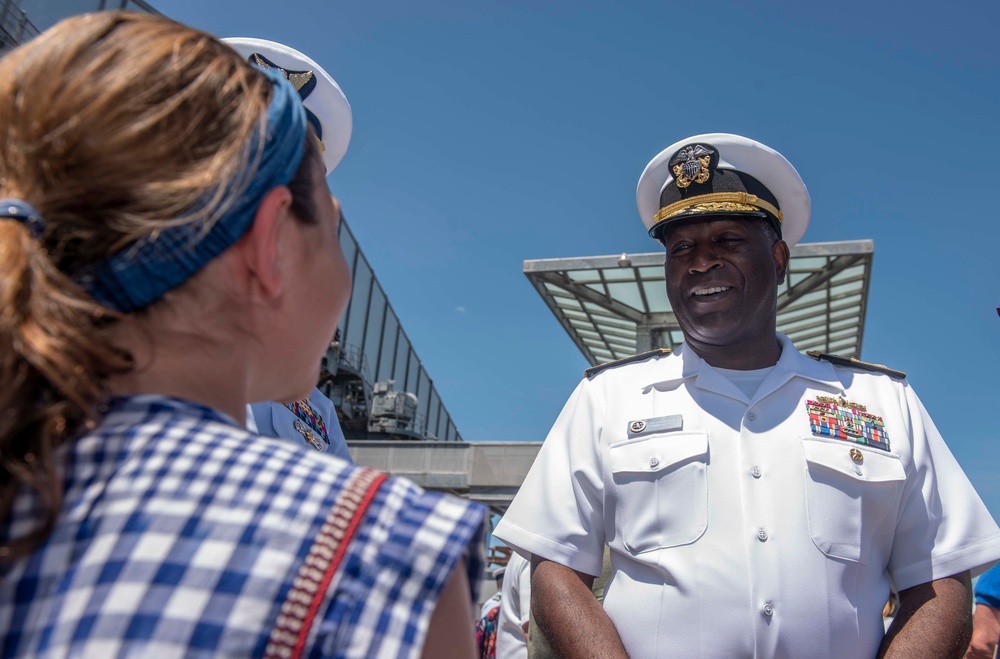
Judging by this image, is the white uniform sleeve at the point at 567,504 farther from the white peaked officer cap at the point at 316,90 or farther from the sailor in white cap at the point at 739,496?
the white peaked officer cap at the point at 316,90

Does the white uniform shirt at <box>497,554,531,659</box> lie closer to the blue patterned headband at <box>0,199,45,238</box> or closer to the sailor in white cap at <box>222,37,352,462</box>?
the sailor in white cap at <box>222,37,352,462</box>

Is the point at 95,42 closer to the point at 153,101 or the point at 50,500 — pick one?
the point at 153,101

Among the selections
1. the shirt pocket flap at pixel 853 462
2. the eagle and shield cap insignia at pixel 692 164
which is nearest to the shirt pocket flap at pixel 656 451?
the shirt pocket flap at pixel 853 462

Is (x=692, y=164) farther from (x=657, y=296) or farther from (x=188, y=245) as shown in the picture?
(x=657, y=296)

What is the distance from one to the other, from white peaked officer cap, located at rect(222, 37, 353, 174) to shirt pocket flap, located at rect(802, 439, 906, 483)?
1791 millimetres

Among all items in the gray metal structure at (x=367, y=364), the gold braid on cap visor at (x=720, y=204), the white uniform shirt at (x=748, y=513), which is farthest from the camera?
the gray metal structure at (x=367, y=364)

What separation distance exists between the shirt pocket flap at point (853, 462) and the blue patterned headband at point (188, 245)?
5.67 feet

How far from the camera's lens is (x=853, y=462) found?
6.97 ft

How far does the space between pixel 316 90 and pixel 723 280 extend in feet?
4.95

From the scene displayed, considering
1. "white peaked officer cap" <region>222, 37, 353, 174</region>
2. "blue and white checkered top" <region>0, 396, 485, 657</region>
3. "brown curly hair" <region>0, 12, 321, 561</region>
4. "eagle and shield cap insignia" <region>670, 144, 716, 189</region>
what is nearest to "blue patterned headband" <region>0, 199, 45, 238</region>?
"brown curly hair" <region>0, 12, 321, 561</region>

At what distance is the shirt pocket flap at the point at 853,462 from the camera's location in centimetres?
210

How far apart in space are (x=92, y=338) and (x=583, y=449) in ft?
5.56

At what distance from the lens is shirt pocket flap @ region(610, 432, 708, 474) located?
2.18 m

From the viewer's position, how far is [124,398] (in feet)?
2.66
